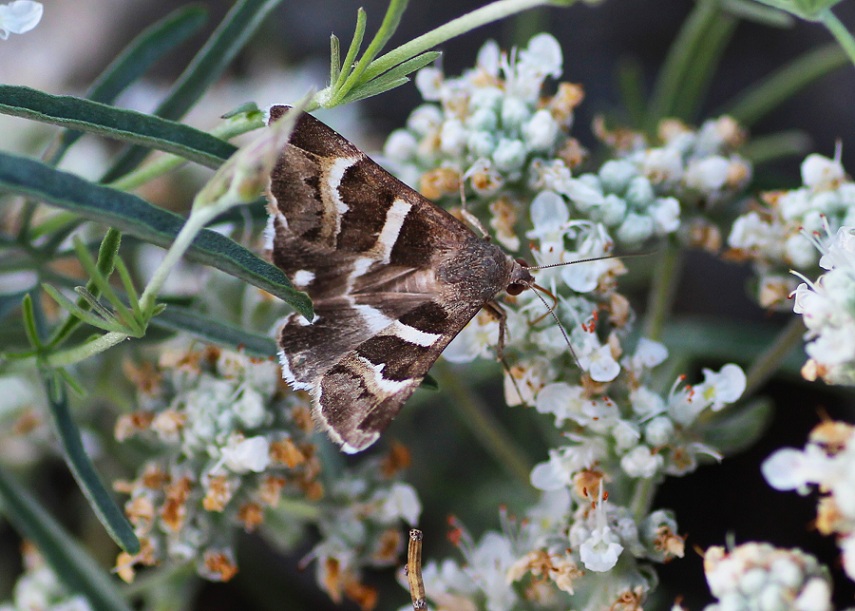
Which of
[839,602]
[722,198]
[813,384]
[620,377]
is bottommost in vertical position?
[839,602]

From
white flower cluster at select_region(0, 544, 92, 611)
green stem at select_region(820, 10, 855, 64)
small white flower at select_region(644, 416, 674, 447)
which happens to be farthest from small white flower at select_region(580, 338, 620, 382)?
white flower cluster at select_region(0, 544, 92, 611)

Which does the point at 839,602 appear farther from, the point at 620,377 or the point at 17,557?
the point at 17,557

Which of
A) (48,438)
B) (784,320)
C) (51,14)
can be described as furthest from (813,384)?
(51,14)

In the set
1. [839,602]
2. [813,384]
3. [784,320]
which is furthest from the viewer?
[784,320]

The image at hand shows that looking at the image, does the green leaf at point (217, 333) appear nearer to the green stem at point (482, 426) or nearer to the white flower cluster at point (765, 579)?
the green stem at point (482, 426)

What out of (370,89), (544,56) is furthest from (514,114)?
(370,89)
